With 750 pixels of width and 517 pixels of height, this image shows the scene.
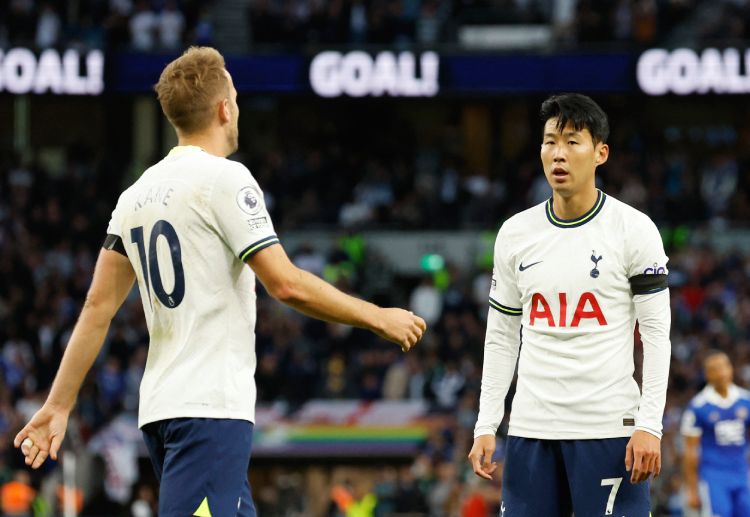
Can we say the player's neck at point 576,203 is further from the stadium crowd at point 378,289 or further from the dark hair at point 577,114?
the stadium crowd at point 378,289

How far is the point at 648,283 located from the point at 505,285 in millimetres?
616

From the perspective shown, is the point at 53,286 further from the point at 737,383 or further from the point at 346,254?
the point at 737,383

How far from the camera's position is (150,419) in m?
4.81

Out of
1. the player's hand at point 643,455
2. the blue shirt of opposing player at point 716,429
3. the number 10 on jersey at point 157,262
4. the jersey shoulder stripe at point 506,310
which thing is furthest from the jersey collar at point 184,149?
the blue shirt of opposing player at point 716,429

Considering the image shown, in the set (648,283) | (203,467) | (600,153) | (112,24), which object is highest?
(112,24)

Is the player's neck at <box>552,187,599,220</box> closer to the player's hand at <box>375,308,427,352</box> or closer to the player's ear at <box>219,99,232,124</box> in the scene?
the player's hand at <box>375,308,427,352</box>

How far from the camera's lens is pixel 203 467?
4.68 m

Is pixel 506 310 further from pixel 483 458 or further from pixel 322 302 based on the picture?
pixel 322 302

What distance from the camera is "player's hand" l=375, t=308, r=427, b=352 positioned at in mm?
4688

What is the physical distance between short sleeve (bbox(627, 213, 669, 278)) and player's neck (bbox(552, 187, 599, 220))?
22cm

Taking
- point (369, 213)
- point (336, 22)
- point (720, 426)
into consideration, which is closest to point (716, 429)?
point (720, 426)

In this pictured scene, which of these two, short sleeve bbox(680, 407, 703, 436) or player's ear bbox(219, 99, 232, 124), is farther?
short sleeve bbox(680, 407, 703, 436)

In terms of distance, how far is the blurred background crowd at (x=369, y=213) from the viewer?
18250 millimetres

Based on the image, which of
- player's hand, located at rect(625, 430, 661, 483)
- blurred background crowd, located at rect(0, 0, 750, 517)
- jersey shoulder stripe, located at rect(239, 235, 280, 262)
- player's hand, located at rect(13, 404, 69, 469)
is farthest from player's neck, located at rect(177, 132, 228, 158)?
blurred background crowd, located at rect(0, 0, 750, 517)
